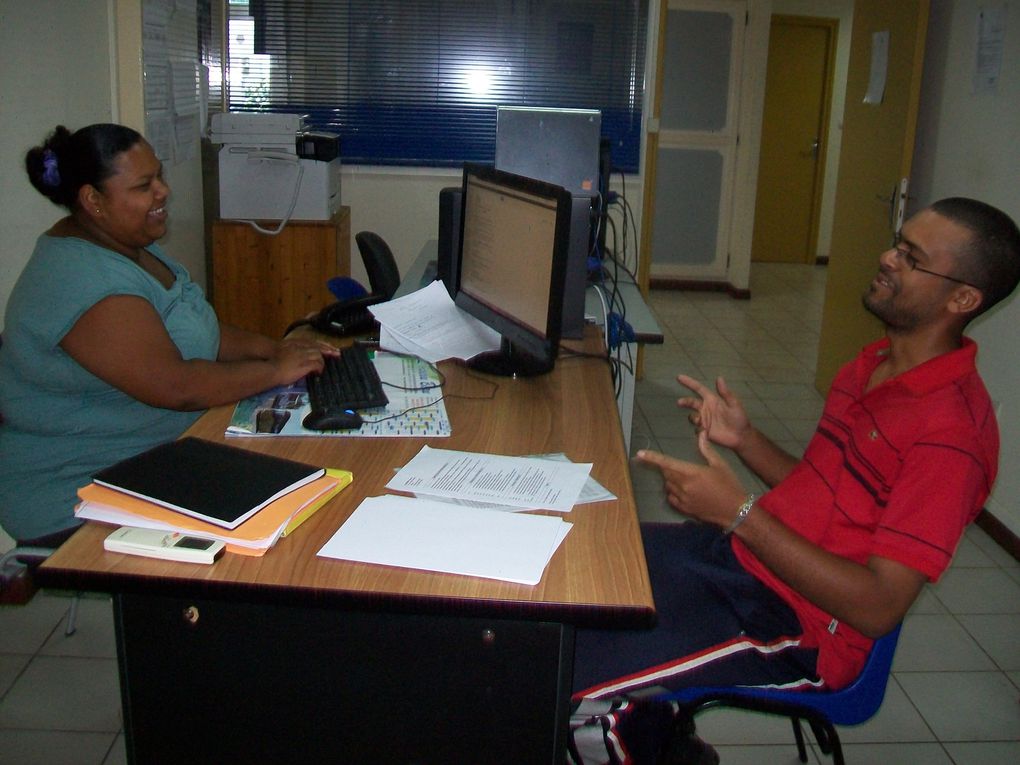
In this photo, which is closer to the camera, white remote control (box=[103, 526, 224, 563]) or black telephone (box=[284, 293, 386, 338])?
white remote control (box=[103, 526, 224, 563])

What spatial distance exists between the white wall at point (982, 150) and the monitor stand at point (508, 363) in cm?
178

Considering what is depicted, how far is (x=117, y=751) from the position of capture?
2.04 meters

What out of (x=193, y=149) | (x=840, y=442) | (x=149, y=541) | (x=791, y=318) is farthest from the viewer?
(x=791, y=318)

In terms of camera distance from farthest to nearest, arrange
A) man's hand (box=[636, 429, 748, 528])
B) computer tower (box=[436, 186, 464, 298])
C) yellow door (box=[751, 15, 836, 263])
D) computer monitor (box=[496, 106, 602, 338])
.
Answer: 1. yellow door (box=[751, 15, 836, 263])
2. computer monitor (box=[496, 106, 602, 338])
3. computer tower (box=[436, 186, 464, 298])
4. man's hand (box=[636, 429, 748, 528])

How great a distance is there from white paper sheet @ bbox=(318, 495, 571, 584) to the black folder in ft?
0.38

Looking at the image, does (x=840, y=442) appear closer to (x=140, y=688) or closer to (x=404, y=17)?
(x=140, y=688)

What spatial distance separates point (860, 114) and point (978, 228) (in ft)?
10.1

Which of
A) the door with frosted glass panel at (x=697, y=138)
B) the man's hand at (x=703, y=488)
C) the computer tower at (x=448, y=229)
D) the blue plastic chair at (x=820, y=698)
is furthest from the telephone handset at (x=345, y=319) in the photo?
the door with frosted glass panel at (x=697, y=138)

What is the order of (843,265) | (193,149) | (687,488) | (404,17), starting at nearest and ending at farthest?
(687,488) < (193,149) < (843,265) < (404,17)

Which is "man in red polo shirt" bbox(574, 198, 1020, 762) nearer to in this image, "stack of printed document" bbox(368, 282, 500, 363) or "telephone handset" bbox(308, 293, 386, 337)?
"stack of printed document" bbox(368, 282, 500, 363)

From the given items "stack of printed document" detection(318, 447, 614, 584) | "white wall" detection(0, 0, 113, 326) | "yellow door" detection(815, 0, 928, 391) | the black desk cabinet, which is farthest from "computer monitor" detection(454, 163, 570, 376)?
"yellow door" detection(815, 0, 928, 391)

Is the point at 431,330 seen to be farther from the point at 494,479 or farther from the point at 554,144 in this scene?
the point at 554,144

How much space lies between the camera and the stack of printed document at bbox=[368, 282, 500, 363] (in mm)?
2207

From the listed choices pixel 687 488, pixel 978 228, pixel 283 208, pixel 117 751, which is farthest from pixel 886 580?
pixel 283 208
